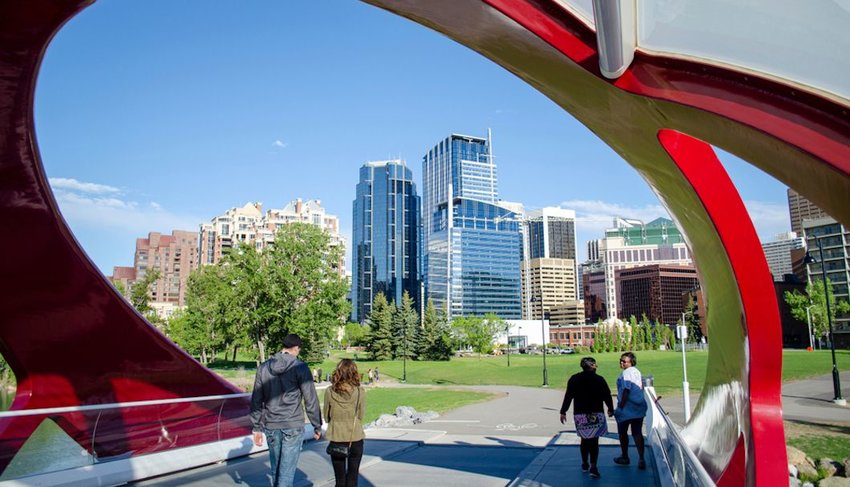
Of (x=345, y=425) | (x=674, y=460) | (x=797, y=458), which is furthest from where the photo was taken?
(x=797, y=458)

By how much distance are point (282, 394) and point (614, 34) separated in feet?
14.5

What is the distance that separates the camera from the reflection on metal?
11.6 feet

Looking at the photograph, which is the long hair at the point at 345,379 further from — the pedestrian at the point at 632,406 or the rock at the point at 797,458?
the rock at the point at 797,458

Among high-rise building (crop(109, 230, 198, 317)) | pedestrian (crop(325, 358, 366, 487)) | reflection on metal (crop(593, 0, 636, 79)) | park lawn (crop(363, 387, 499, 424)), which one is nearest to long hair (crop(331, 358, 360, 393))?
pedestrian (crop(325, 358, 366, 487))

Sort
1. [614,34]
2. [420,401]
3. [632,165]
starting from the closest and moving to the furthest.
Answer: [614,34]
[632,165]
[420,401]

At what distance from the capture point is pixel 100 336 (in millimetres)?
9078

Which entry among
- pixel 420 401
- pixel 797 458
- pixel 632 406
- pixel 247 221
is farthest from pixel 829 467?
pixel 247 221

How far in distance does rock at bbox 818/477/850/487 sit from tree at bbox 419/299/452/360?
6668 cm

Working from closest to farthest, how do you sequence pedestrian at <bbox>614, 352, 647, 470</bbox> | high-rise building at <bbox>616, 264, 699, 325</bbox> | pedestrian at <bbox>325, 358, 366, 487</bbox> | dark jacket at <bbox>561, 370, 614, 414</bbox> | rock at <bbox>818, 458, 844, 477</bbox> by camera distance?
1. pedestrian at <bbox>325, 358, 366, 487</bbox>
2. dark jacket at <bbox>561, 370, 614, 414</bbox>
3. pedestrian at <bbox>614, 352, 647, 470</bbox>
4. rock at <bbox>818, 458, 844, 477</bbox>
5. high-rise building at <bbox>616, 264, 699, 325</bbox>

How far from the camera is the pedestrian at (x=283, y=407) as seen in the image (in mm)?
5969

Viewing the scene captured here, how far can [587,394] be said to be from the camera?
8.04 meters

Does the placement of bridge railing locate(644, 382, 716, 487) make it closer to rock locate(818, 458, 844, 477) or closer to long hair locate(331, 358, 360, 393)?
long hair locate(331, 358, 360, 393)

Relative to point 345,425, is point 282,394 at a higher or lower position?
higher

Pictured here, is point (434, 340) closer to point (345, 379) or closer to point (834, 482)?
point (834, 482)
